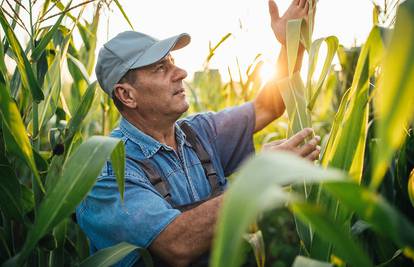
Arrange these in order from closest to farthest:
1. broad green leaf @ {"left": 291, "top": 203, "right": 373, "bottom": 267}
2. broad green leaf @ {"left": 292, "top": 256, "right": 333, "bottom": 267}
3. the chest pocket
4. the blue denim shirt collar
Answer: broad green leaf @ {"left": 291, "top": 203, "right": 373, "bottom": 267}, broad green leaf @ {"left": 292, "top": 256, "right": 333, "bottom": 267}, the chest pocket, the blue denim shirt collar

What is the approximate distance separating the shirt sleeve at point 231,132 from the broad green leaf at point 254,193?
3.88ft

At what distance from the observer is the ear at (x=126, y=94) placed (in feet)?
5.01

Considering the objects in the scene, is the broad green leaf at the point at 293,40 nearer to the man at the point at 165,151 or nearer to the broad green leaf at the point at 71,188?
the man at the point at 165,151

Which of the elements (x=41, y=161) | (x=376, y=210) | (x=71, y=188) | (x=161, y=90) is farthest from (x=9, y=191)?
(x=376, y=210)

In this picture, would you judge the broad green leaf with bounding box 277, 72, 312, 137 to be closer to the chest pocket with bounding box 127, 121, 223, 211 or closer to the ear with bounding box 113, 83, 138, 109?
the chest pocket with bounding box 127, 121, 223, 211

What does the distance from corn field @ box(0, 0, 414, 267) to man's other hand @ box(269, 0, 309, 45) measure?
0.22 meters

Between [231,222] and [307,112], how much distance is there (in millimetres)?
616

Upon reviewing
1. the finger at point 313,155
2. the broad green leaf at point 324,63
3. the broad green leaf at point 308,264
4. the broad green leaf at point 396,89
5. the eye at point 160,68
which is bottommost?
the broad green leaf at point 308,264

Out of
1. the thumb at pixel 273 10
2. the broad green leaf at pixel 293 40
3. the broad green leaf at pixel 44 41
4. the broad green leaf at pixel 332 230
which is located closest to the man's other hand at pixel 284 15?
the thumb at pixel 273 10

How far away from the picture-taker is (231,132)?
5.27ft

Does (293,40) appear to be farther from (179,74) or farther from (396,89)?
(179,74)

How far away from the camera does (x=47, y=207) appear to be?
0.67 m

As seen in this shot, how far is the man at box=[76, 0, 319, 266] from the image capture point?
1178 mm

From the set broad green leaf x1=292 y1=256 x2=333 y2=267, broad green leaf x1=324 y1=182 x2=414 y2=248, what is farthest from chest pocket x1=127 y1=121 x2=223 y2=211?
broad green leaf x1=324 y1=182 x2=414 y2=248
